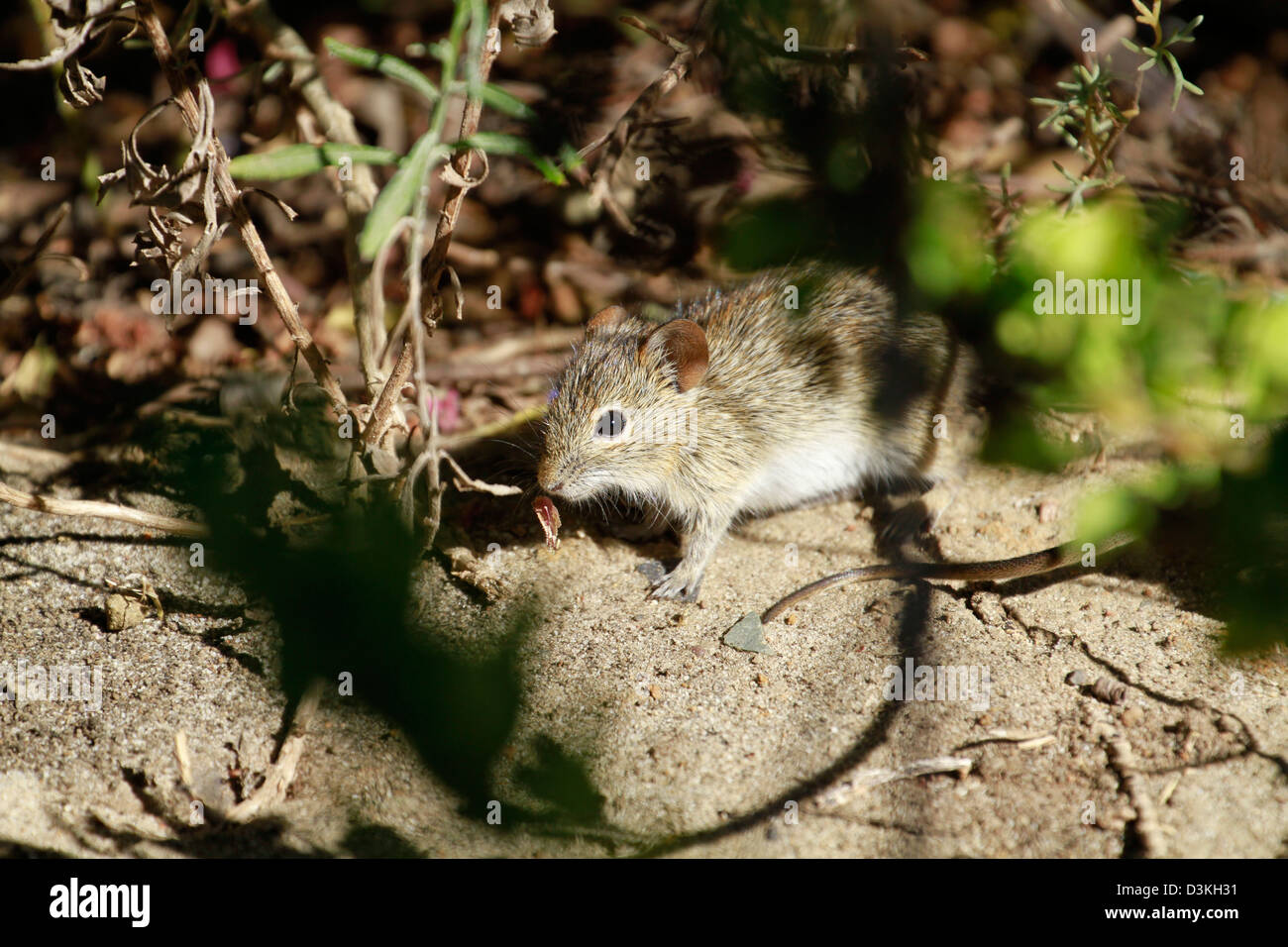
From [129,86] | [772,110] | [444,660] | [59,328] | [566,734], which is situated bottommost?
[566,734]

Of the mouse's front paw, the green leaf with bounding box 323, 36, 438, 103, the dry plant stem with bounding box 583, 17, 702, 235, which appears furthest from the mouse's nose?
the green leaf with bounding box 323, 36, 438, 103

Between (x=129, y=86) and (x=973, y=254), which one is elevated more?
(x=129, y=86)

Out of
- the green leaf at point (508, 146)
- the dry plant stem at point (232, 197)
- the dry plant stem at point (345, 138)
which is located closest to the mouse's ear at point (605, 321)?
the dry plant stem at point (345, 138)

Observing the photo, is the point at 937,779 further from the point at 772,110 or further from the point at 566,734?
the point at 772,110

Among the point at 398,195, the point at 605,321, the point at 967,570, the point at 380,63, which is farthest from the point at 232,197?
the point at 967,570

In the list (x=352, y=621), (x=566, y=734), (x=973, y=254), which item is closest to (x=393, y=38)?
(x=973, y=254)

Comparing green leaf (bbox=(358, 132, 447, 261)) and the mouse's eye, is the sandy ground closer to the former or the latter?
the mouse's eye

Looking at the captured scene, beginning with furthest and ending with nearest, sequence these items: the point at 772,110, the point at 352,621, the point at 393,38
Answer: the point at 393,38 → the point at 772,110 → the point at 352,621

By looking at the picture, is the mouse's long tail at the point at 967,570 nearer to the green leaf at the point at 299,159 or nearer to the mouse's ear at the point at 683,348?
the mouse's ear at the point at 683,348

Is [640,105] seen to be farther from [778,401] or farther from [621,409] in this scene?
[778,401]
